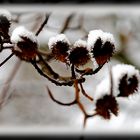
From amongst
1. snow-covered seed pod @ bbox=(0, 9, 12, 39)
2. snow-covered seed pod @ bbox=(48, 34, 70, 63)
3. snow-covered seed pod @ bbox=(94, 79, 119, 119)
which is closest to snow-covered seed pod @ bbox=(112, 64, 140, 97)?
snow-covered seed pod @ bbox=(94, 79, 119, 119)

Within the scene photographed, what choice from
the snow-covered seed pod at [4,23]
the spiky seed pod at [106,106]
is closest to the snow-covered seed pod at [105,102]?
the spiky seed pod at [106,106]

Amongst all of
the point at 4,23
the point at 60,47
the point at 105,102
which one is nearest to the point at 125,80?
the point at 105,102

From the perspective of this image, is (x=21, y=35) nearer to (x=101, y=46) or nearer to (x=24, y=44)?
(x=24, y=44)

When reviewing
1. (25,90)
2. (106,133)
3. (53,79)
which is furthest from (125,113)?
(53,79)

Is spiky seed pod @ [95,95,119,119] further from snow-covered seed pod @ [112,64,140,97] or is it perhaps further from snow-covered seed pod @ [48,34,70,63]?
snow-covered seed pod @ [48,34,70,63]

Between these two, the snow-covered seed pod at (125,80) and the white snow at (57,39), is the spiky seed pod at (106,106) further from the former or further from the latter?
the white snow at (57,39)

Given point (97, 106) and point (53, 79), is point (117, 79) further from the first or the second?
point (53, 79)
